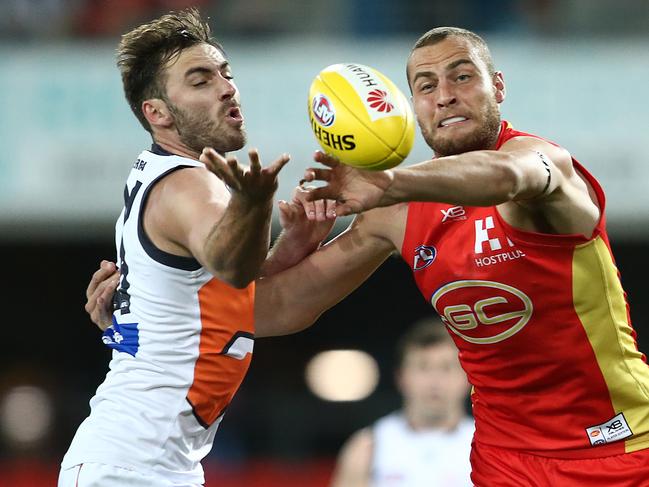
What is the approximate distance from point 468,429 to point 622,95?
5293 mm

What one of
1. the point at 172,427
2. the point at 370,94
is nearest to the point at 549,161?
the point at 370,94

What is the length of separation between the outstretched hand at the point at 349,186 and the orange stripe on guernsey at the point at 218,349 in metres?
0.71

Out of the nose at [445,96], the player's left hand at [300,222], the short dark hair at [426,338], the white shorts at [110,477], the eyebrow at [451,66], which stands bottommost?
the white shorts at [110,477]

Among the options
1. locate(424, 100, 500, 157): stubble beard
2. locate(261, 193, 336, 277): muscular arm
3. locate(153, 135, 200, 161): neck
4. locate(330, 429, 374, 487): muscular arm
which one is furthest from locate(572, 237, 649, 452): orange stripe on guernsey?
locate(330, 429, 374, 487): muscular arm

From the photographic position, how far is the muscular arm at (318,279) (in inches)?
203

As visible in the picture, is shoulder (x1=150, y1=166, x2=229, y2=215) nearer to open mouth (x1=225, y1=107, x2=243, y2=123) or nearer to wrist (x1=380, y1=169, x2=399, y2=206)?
open mouth (x1=225, y1=107, x2=243, y2=123)

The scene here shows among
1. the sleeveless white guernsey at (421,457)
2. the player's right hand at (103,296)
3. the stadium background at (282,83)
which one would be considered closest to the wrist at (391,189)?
the player's right hand at (103,296)

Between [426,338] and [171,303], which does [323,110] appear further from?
[426,338]

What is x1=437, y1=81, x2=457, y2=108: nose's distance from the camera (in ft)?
15.2

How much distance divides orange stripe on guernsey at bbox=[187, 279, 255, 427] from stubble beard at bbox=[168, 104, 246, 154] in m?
0.60

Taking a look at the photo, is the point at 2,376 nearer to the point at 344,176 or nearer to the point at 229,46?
the point at 229,46

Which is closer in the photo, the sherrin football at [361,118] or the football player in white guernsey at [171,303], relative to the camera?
the sherrin football at [361,118]

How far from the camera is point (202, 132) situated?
15.1ft

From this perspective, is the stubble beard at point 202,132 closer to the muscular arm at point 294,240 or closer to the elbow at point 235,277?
the muscular arm at point 294,240
